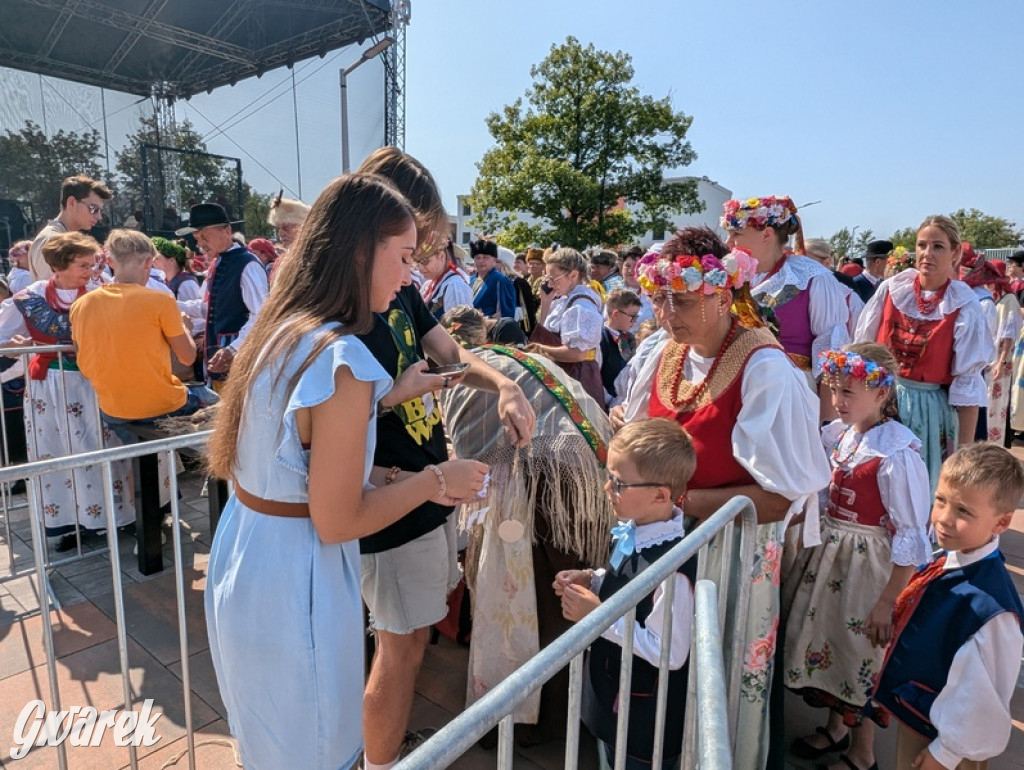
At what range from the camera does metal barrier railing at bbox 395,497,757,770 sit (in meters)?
0.73

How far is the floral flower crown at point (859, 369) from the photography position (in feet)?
7.66

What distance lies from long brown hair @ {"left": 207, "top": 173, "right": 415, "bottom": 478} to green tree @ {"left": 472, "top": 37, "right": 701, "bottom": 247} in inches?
867

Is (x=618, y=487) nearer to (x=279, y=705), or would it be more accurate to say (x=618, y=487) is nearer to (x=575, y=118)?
(x=279, y=705)

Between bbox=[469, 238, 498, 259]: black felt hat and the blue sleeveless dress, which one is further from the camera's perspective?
bbox=[469, 238, 498, 259]: black felt hat

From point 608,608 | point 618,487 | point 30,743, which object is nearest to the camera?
point 608,608

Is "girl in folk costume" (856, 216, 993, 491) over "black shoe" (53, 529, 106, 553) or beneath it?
over

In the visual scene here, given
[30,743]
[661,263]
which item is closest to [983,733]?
[661,263]

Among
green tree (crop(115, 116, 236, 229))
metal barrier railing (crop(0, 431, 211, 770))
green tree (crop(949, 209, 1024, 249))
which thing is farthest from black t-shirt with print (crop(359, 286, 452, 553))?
green tree (crop(949, 209, 1024, 249))

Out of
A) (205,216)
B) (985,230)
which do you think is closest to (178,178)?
(205,216)

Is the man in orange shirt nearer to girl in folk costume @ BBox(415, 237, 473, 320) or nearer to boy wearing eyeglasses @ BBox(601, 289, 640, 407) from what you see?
girl in folk costume @ BBox(415, 237, 473, 320)

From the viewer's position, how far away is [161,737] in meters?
2.45

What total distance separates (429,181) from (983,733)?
2.16 metres

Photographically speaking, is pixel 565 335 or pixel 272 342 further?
pixel 565 335

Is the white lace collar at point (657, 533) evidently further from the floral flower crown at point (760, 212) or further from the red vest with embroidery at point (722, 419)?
the floral flower crown at point (760, 212)
